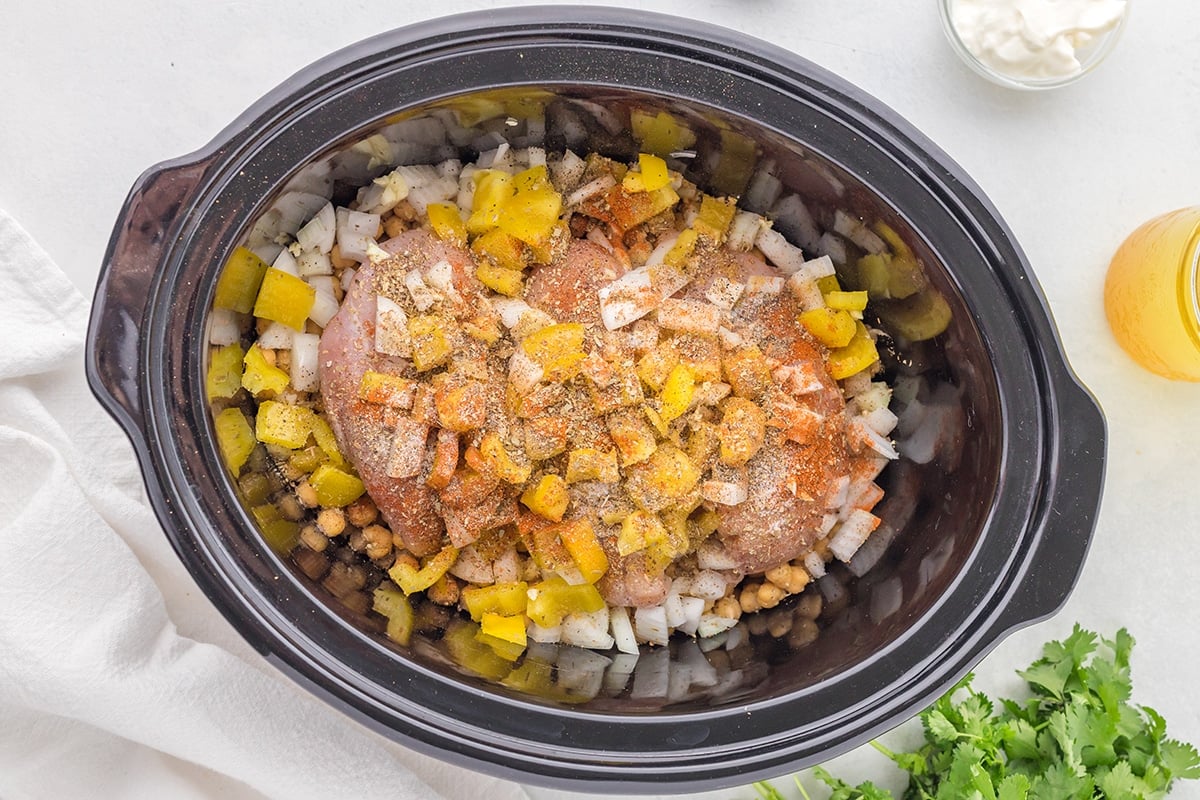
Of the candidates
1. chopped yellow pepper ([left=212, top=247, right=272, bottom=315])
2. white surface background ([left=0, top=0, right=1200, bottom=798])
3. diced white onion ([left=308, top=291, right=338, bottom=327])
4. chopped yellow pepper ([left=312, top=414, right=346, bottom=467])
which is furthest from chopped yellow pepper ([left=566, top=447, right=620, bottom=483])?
white surface background ([left=0, top=0, right=1200, bottom=798])

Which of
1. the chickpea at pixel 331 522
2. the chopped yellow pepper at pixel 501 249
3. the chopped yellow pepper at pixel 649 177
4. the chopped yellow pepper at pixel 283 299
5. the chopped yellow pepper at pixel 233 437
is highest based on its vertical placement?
the chopped yellow pepper at pixel 649 177

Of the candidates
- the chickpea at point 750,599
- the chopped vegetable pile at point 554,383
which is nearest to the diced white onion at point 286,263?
the chopped vegetable pile at point 554,383

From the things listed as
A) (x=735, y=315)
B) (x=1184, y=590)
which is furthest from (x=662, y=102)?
(x=1184, y=590)

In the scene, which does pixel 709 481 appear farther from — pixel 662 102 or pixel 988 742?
pixel 988 742

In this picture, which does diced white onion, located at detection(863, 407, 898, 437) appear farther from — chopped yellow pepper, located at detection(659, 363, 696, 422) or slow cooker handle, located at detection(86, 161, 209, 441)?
slow cooker handle, located at detection(86, 161, 209, 441)

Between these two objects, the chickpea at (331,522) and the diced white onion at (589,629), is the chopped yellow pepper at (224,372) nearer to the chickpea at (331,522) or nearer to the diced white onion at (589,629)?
the chickpea at (331,522)

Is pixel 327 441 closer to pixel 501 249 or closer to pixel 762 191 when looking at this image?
pixel 501 249
